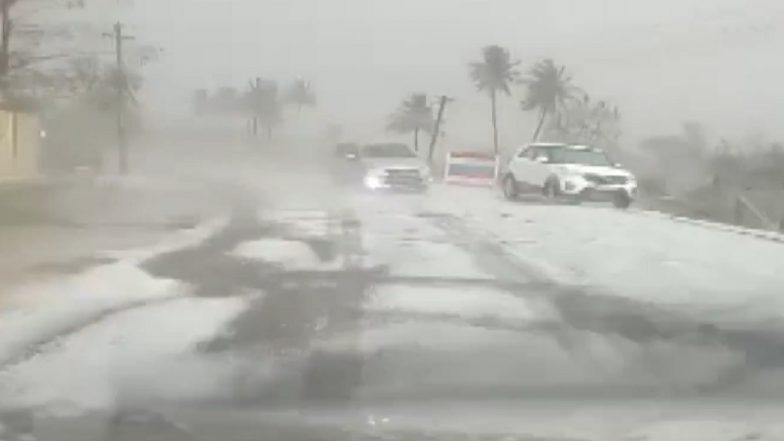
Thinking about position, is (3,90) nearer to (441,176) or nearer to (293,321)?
(293,321)

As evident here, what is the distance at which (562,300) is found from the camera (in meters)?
7.30

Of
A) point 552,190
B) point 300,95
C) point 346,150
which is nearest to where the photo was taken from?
point 300,95

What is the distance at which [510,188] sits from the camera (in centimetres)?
995

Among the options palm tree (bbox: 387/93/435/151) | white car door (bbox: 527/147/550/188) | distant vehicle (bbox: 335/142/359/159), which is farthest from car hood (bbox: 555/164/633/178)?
distant vehicle (bbox: 335/142/359/159)

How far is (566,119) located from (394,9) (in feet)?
4.34

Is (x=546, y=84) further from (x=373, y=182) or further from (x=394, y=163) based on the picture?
(x=373, y=182)

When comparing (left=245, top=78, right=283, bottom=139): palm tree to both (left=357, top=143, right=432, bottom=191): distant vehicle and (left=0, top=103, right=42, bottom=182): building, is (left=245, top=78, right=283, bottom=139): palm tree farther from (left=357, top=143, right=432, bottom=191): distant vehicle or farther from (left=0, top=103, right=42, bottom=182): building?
(left=0, top=103, right=42, bottom=182): building

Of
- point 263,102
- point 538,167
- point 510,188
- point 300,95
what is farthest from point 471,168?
point 263,102

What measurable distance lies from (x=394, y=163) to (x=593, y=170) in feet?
5.00

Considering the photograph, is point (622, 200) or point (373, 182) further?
point (373, 182)

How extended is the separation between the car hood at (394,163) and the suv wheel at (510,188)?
2.33ft

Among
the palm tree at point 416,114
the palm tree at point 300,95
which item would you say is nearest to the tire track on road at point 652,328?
the palm tree at point 416,114

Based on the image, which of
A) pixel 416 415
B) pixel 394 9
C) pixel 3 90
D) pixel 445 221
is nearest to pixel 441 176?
pixel 445 221

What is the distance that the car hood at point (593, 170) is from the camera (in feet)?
27.4
